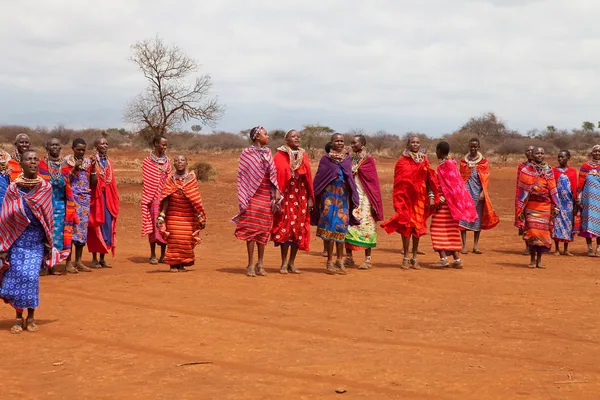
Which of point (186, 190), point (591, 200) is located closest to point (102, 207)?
point (186, 190)

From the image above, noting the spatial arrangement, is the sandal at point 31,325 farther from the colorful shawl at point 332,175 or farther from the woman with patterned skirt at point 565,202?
the woman with patterned skirt at point 565,202

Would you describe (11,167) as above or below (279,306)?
above

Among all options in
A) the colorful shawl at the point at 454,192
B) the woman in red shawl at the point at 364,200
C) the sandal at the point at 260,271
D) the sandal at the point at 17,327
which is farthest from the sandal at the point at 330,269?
the sandal at the point at 17,327

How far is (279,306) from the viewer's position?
938cm

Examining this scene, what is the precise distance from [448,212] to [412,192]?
0.75 m

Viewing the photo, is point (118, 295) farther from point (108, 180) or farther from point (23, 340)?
point (108, 180)

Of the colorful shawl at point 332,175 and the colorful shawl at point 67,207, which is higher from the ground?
the colorful shawl at point 332,175

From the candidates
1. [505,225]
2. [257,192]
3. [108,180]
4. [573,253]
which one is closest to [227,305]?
[257,192]

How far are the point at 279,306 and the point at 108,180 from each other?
15.1ft

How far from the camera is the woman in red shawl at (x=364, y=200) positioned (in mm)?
12727

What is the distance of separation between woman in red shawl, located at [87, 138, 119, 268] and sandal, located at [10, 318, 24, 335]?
4257 mm

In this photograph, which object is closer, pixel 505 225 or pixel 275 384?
pixel 275 384

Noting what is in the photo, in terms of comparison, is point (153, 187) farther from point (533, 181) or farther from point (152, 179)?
point (533, 181)

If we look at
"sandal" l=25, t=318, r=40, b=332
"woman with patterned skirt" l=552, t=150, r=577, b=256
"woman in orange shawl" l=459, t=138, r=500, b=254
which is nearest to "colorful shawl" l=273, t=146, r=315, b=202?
"sandal" l=25, t=318, r=40, b=332
